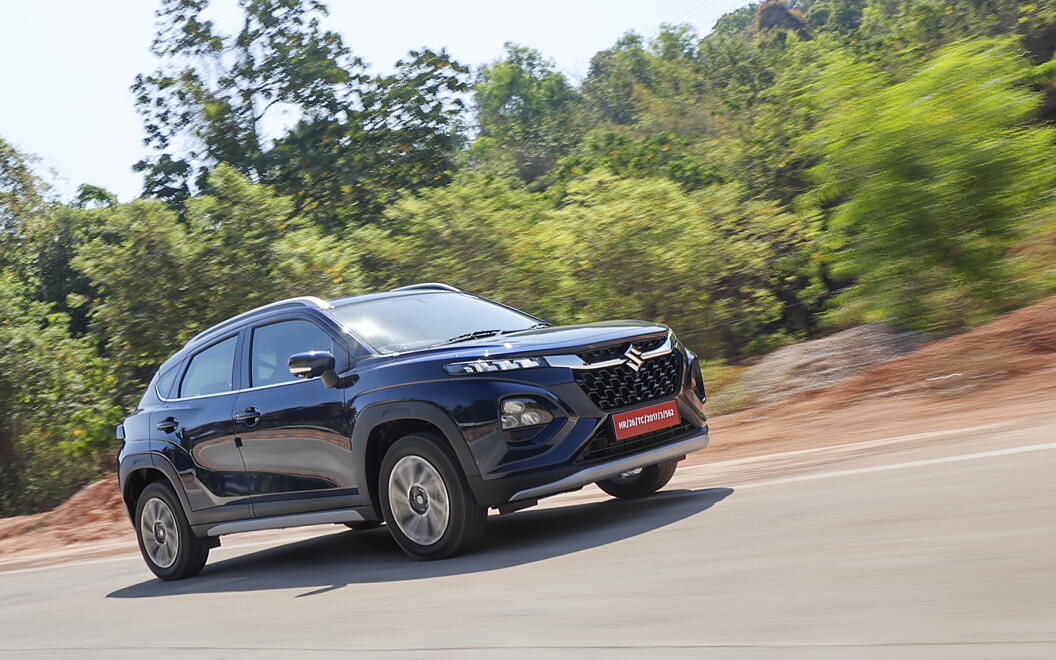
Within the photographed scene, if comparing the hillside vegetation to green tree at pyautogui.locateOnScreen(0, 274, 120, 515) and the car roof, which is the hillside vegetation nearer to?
green tree at pyautogui.locateOnScreen(0, 274, 120, 515)

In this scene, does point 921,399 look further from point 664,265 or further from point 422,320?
point 664,265

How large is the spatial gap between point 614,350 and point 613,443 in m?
0.54

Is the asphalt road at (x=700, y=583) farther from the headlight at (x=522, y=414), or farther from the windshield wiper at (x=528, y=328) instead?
the windshield wiper at (x=528, y=328)

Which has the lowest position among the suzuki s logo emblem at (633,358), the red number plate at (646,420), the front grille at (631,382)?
the red number plate at (646,420)

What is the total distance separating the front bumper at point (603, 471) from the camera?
6314 mm

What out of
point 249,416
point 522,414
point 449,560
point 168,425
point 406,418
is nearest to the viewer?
point 522,414

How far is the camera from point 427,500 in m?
6.66

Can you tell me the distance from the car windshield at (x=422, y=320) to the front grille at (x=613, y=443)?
1.17 m

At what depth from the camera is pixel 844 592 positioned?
181 inches

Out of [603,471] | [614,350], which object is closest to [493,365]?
[614,350]

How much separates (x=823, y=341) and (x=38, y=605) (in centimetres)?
852

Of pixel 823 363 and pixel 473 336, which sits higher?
pixel 473 336

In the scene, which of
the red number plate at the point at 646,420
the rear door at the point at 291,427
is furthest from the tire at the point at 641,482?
the rear door at the point at 291,427

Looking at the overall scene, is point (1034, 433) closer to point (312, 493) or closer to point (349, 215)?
point (312, 493)
